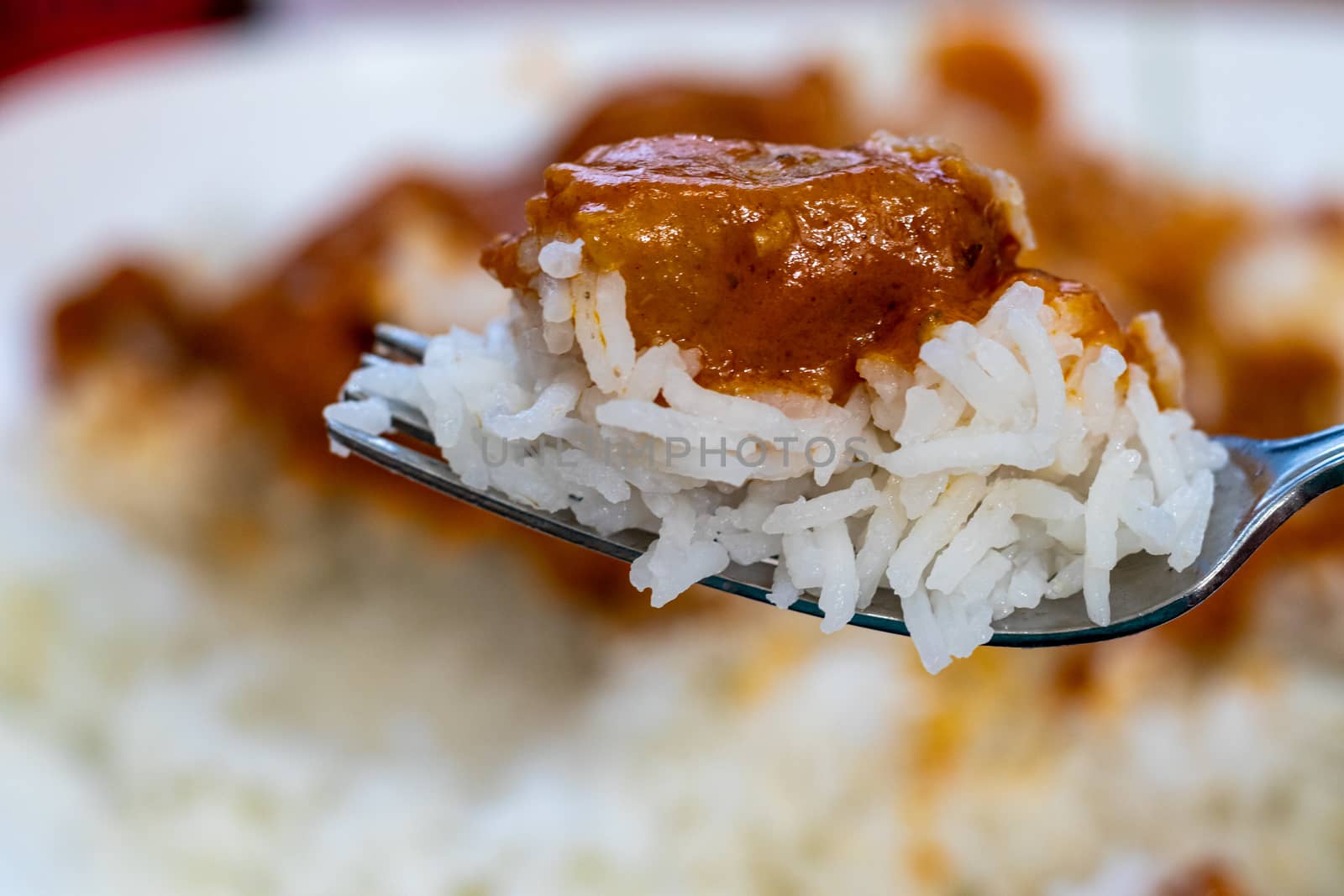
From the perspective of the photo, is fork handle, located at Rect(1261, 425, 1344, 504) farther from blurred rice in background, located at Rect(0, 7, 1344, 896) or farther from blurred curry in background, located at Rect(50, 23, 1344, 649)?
blurred curry in background, located at Rect(50, 23, 1344, 649)

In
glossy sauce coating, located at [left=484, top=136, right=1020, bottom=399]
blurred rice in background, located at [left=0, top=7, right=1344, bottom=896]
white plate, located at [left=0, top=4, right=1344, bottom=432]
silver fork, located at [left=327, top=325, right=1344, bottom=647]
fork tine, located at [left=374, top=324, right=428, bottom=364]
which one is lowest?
blurred rice in background, located at [left=0, top=7, right=1344, bottom=896]

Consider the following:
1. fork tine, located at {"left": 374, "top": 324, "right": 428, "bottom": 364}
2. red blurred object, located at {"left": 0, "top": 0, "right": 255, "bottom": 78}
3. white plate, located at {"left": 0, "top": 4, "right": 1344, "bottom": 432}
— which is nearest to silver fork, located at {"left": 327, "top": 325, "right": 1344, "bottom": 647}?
fork tine, located at {"left": 374, "top": 324, "right": 428, "bottom": 364}

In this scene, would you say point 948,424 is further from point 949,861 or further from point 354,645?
point 354,645

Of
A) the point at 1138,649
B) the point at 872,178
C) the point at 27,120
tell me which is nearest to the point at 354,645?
the point at 1138,649

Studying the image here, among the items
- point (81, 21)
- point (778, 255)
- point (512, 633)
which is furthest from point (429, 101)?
point (778, 255)

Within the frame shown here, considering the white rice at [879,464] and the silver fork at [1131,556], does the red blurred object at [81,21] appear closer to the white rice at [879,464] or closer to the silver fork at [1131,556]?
the silver fork at [1131,556]
